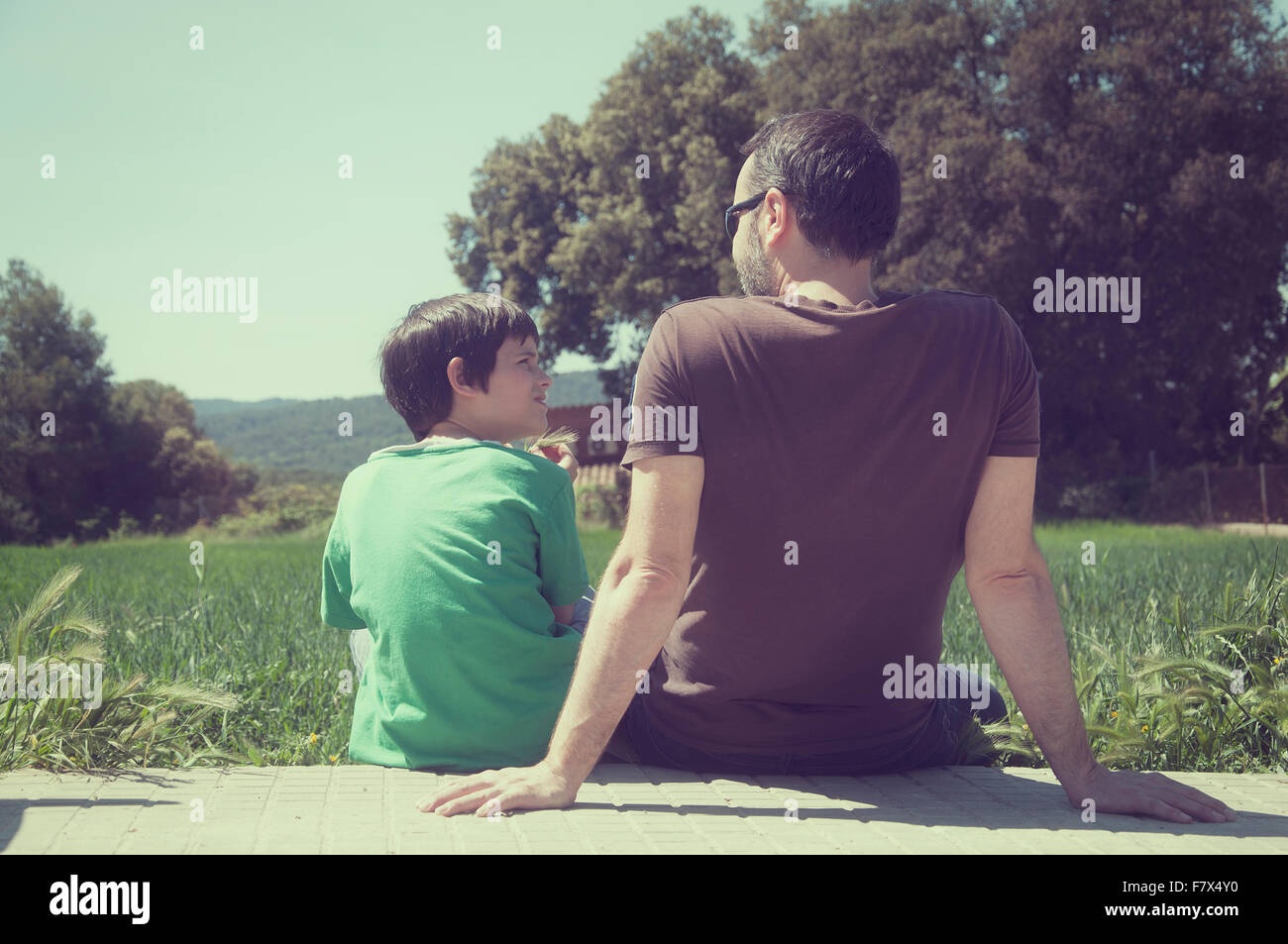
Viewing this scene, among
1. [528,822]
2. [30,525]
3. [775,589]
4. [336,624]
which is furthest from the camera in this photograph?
[30,525]

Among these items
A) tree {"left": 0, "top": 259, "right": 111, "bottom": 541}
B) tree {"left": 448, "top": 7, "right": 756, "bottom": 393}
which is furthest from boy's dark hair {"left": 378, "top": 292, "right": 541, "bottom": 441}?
tree {"left": 0, "top": 259, "right": 111, "bottom": 541}

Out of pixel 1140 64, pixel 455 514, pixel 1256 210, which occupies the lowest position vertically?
pixel 455 514

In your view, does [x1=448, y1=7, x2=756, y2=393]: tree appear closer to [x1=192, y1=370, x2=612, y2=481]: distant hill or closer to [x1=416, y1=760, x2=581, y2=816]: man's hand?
[x1=416, y1=760, x2=581, y2=816]: man's hand

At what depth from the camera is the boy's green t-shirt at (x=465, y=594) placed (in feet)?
9.67

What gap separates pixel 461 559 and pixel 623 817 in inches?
30.1

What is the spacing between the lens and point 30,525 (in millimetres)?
33000

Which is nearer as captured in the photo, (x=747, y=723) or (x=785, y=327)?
(x=785, y=327)

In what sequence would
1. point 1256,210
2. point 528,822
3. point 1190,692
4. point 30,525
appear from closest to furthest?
point 528,822 < point 1190,692 < point 1256,210 < point 30,525

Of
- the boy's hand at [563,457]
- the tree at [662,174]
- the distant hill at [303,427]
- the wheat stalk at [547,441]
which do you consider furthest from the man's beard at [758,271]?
the distant hill at [303,427]

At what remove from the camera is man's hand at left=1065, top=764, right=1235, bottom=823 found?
2.68m

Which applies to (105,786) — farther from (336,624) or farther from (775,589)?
(775,589)

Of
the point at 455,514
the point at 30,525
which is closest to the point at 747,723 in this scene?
the point at 455,514

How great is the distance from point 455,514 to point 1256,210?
949 inches

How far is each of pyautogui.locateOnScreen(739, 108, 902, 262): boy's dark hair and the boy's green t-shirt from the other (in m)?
0.93
